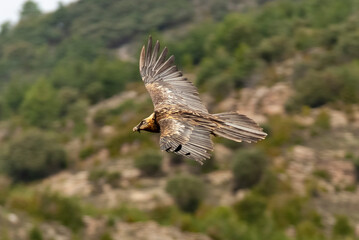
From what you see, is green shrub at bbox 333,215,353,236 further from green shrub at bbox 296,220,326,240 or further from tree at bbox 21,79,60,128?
tree at bbox 21,79,60,128

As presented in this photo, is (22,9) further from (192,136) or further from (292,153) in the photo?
(192,136)

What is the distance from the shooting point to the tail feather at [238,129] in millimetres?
11641

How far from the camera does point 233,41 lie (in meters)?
79.6

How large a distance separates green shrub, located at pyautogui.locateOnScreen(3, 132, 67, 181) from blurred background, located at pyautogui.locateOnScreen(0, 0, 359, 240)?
0.31ft

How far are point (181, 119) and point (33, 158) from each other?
150 ft

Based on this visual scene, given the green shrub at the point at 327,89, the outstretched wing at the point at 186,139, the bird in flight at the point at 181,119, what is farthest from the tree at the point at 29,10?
the outstretched wing at the point at 186,139

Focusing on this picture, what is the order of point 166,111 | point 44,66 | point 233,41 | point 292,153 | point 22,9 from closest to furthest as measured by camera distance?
point 166,111 → point 292,153 → point 233,41 → point 44,66 → point 22,9

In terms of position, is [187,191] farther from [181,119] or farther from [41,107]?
[41,107]

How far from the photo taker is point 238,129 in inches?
472

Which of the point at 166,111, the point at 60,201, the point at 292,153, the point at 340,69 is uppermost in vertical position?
the point at 340,69

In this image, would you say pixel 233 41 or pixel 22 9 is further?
pixel 22 9

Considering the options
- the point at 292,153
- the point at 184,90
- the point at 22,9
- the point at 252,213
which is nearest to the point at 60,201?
the point at 252,213

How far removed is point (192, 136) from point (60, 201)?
2537cm

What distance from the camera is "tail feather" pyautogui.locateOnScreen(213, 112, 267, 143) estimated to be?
11641 mm
